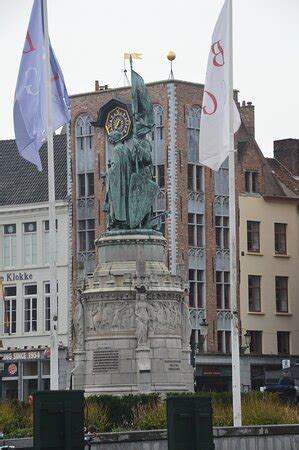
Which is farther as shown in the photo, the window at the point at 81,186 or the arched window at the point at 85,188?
the window at the point at 81,186

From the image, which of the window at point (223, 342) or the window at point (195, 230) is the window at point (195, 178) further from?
the window at point (223, 342)

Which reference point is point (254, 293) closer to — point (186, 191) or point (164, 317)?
point (186, 191)

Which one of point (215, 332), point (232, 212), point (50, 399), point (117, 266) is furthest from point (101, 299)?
point (215, 332)

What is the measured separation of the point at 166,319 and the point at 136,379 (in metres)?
2.42

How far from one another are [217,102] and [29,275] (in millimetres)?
50547

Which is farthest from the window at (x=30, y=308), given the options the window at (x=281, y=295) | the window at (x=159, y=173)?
the window at (x=281, y=295)

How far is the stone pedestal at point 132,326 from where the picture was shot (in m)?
55.8

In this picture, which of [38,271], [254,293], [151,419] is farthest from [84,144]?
[151,419]

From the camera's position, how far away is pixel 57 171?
3839 inches

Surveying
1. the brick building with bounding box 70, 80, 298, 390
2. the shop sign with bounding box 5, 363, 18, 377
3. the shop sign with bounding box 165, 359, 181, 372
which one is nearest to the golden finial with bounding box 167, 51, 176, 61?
the brick building with bounding box 70, 80, 298, 390

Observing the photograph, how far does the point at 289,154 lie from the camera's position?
103m

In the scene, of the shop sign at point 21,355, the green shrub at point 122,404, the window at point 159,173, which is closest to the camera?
the green shrub at point 122,404

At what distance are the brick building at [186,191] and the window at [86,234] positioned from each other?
58mm

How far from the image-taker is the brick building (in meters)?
91.6
